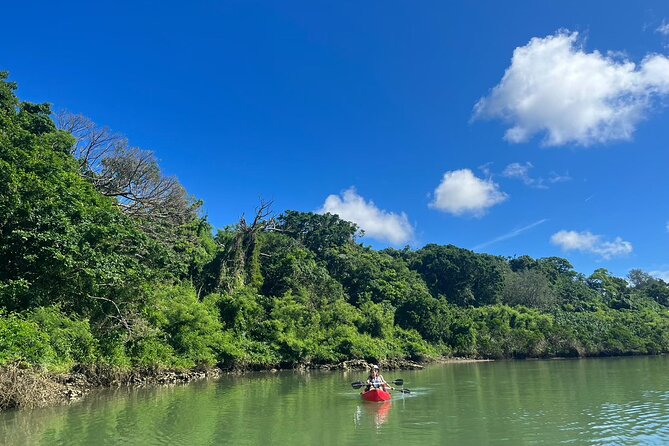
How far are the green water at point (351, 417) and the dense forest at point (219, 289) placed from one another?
286cm

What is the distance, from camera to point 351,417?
1475cm

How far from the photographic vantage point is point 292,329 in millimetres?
35281

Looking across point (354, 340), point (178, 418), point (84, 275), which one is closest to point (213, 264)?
point (354, 340)

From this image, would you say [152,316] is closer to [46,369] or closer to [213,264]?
[46,369]

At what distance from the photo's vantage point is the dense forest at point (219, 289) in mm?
16422

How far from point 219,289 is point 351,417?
25882mm

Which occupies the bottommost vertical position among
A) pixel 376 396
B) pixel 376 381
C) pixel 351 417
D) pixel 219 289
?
pixel 351 417

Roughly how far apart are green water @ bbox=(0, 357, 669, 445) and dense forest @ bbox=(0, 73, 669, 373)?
113 inches

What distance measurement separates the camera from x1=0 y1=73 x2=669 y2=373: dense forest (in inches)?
647

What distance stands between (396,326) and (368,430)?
3206cm

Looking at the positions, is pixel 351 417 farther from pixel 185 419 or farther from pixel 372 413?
pixel 185 419

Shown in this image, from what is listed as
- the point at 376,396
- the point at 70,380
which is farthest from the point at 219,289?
the point at 376,396

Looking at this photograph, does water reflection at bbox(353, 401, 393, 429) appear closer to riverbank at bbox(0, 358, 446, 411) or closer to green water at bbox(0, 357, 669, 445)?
green water at bbox(0, 357, 669, 445)

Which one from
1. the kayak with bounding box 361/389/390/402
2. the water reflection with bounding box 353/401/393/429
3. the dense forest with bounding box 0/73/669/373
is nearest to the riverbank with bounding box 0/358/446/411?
the dense forest with bounding box 0/73/669/373
